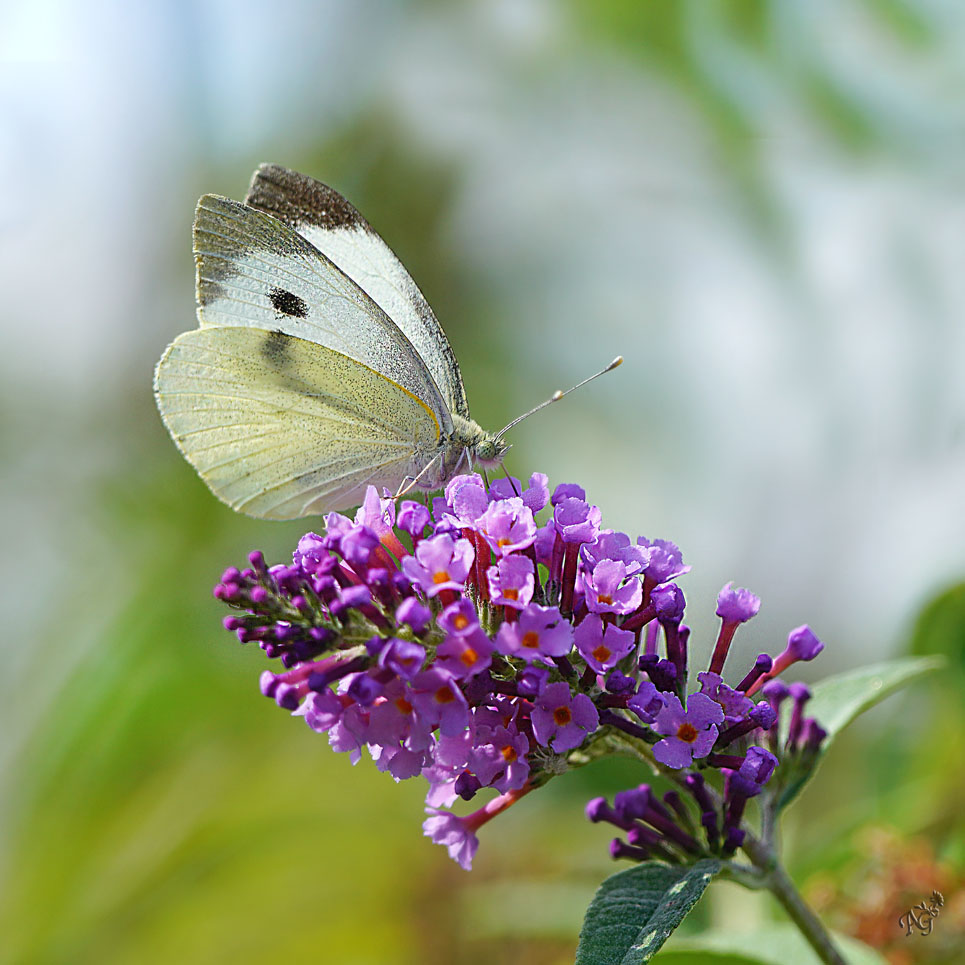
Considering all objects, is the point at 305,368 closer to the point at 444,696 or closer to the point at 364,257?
the point at 364,257

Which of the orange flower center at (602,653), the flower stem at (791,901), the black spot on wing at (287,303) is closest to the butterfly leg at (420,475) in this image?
the black spot on wing at (287,303)

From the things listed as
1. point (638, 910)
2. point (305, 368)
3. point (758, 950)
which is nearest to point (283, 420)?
point (305, 368)

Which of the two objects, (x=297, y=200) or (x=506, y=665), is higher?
(x=297, y=200)

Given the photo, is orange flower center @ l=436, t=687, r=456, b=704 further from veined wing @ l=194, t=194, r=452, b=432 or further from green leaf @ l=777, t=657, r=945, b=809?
veined wing @ l=194, t=194, r=452, b=432

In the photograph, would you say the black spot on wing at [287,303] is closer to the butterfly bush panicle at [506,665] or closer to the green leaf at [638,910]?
the butterfly bush panicle at [506,665]

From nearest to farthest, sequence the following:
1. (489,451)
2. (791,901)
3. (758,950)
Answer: (791,901) → (758,950) → (489,451)

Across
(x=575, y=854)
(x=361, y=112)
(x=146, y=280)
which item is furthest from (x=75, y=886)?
(x=361, y=112)

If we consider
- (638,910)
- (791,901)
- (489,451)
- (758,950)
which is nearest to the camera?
(638,910)

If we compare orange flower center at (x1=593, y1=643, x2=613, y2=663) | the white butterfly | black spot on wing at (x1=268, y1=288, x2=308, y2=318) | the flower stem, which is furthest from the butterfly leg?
the flower stem
